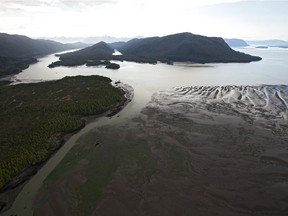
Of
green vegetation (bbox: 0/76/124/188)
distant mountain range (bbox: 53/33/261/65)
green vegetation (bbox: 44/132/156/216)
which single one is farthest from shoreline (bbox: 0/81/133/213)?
distant mountain range (bbox: 53/33/261/65)

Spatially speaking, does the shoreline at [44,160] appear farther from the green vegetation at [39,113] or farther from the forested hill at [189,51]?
the forested hill at [189,51]

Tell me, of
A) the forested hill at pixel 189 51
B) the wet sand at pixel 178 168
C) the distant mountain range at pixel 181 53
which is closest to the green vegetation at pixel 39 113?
the wet sand at pixel 178 168

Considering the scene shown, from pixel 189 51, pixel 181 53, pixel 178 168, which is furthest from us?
pixel 189 51

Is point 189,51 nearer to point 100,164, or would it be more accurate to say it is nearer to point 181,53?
point 181,53

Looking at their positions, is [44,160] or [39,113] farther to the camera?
[39,113]

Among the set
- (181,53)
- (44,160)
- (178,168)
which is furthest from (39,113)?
(181,53)

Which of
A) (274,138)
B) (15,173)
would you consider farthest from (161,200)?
(274,138)
